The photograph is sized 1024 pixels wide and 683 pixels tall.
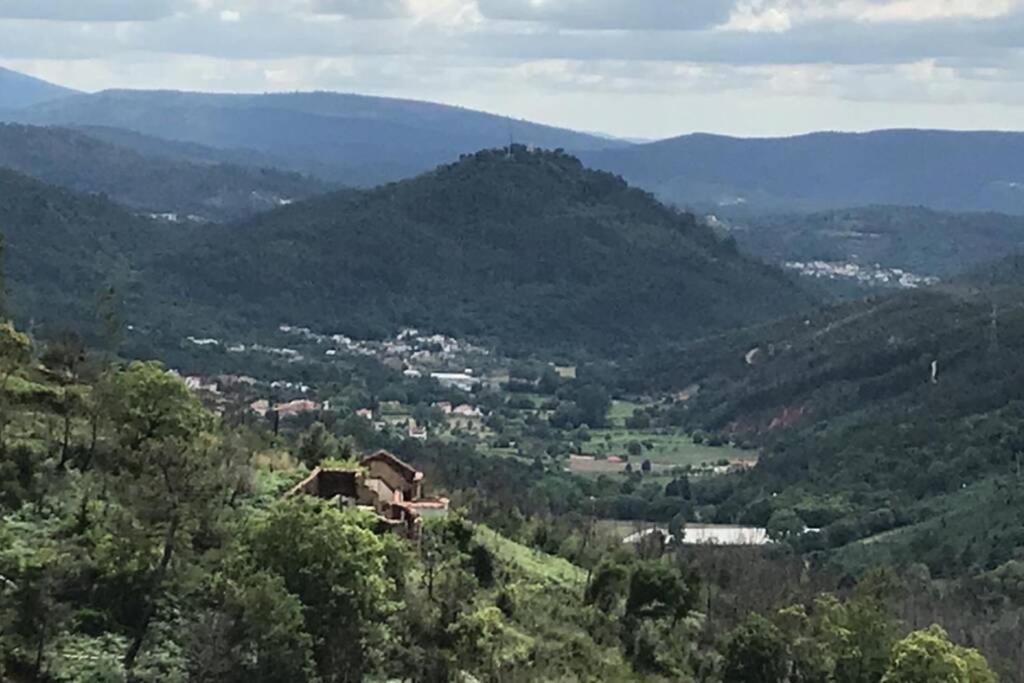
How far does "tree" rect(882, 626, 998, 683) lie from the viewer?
115 ft

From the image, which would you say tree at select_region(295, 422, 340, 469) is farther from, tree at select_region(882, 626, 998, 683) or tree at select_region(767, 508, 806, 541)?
tree at select_region(767, 508, 806, 541)

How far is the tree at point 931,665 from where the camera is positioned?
→ 3498cm

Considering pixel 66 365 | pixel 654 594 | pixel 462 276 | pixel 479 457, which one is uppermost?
pixel 66 365

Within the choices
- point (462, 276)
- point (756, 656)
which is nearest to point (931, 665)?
point (756, 656)

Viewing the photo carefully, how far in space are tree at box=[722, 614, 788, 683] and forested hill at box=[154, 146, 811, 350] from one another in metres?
128

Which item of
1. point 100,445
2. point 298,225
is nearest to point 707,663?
point 100,445

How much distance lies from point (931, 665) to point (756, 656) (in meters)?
5.25

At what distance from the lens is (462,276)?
188 m

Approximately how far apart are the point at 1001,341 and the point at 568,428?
39.0 m

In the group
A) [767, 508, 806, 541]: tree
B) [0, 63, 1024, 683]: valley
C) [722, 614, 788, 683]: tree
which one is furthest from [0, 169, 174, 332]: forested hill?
[722, 614, 788, 683]: tree

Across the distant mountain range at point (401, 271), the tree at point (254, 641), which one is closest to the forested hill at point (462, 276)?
the distant mountain range at point (401, 271)

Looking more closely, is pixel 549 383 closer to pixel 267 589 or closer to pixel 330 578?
pixel 330 578

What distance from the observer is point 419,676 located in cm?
2838

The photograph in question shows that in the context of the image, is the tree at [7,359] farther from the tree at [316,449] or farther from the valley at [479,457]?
the tree at [316,449]
